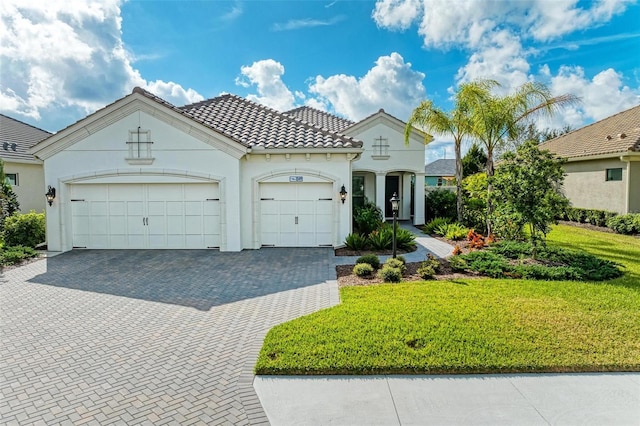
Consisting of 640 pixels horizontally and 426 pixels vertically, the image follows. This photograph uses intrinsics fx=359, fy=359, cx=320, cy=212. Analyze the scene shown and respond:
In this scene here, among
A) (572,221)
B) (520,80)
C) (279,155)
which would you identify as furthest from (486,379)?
(572,221)

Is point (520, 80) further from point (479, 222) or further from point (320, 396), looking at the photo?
point (320, 396)

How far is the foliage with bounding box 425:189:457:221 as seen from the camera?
1916 cm

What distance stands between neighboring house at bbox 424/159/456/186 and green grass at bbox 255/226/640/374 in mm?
39356

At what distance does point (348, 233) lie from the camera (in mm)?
13023

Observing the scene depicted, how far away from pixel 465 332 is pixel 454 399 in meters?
1.68

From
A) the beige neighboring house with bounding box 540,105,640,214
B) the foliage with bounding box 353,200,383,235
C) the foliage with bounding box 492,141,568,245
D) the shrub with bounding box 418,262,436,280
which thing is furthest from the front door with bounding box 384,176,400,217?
the shrub with bounding box 418,262,436,280

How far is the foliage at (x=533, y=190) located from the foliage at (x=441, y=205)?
8.61 m

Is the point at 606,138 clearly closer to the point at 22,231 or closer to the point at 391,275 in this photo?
the point at 391,275

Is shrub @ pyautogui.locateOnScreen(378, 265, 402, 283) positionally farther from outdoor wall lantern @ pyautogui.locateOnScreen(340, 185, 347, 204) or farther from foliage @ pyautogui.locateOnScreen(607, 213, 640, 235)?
foliage @ pyautogui.locateOnScreen(607, 213, 640, 235)

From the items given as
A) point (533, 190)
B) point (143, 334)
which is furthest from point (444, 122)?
point (143, 334)

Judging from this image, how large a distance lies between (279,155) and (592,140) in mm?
19009

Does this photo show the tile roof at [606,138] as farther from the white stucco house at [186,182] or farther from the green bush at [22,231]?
the green bush at [22,231]

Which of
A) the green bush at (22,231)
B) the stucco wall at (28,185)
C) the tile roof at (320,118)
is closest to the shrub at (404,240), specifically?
the tile roof at (320,118)

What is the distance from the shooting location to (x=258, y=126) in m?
14.0
